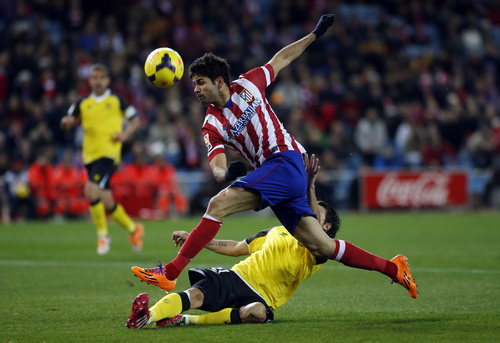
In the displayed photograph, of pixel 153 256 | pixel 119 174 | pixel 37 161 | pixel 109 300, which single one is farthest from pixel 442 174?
pixel 109 300

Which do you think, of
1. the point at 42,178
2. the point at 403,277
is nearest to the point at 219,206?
the point at 403,277

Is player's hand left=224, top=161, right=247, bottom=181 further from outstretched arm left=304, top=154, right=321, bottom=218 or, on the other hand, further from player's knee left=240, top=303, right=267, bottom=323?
player's knee left=240, top=303, right=267, bottom=323

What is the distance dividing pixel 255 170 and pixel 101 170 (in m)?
6.33

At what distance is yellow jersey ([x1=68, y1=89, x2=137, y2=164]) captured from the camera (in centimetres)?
1280

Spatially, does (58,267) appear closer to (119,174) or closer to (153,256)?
(153,256)

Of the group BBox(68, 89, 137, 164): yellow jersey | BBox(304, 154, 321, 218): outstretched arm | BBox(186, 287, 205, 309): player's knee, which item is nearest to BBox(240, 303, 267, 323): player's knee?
BBox(186, 287, 205, 309): player's knee

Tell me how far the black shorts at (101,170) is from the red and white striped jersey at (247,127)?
5872mm

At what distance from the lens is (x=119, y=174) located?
2167 cm

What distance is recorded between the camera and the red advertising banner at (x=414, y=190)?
22.6 metres

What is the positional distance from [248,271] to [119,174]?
50.6ft

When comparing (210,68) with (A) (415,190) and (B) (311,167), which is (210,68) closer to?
(B) (311,167)

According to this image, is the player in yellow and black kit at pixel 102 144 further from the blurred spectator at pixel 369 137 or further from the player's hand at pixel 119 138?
the blurred spectator at pixel 369 137

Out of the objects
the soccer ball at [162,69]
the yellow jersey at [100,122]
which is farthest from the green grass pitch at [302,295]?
the soccer ball at [162,69]

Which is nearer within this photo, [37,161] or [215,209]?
[215,209]
